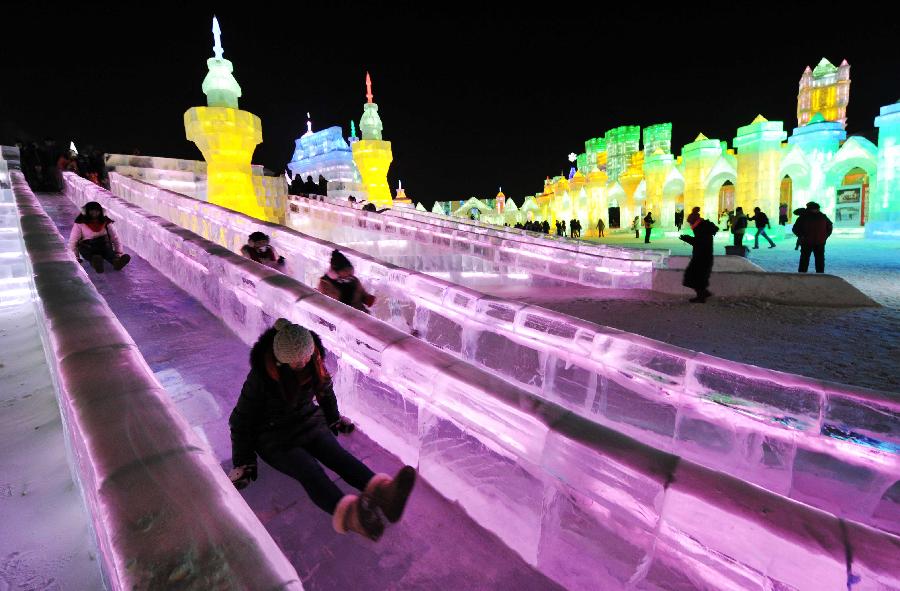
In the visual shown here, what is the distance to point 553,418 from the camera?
1.81m

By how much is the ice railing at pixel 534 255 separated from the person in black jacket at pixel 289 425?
723 centimetres

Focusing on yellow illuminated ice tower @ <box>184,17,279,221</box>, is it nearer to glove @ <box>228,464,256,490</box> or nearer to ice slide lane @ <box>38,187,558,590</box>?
ice slide lane @ <box>38,187,558,590</box>

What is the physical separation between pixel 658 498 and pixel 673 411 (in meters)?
1.76

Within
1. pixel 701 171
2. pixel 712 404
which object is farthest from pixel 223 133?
pixel 701 171

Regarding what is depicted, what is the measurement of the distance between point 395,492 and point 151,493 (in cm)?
101

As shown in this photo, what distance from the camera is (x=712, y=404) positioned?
108 inches

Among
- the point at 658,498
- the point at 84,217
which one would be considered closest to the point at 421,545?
the point at 658,498

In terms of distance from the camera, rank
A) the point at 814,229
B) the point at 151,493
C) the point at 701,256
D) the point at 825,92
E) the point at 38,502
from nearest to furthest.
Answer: the point at 151,493
the point at 38,502
the point at 701,256
the point at 814,229
the point at 825,92

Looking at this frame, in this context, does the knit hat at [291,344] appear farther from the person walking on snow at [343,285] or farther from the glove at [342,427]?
the person walking on snow at [343,285]

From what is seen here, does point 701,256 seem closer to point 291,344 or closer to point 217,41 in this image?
point 291,344

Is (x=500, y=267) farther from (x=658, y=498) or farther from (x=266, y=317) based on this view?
(x=658, y=498)

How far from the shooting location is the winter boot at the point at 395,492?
201cm

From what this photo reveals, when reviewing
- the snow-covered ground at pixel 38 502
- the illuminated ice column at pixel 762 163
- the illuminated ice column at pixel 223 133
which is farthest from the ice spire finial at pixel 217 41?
the illuminated ice column at pixel 762 163

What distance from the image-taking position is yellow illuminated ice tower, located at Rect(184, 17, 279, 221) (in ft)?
41.5
